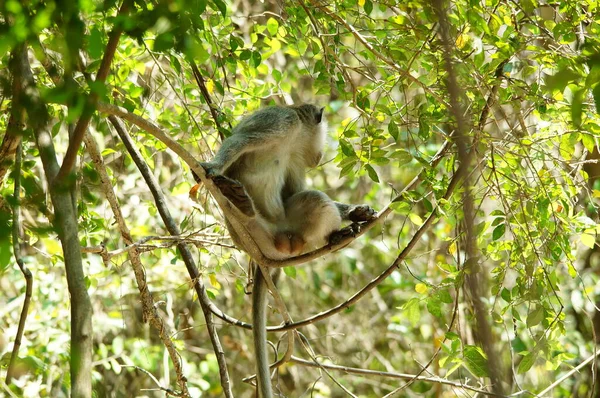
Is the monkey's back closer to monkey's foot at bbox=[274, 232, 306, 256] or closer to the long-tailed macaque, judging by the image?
the long-tailed macaque

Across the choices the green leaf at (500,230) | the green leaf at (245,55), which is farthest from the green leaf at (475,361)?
the green leaf at (245,55)

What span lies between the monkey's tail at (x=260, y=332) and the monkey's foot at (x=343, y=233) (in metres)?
0.55

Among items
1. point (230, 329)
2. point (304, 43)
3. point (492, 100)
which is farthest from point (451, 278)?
point (230, 329)

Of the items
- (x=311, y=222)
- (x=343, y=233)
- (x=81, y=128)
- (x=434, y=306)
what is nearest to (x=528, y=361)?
(x=434, y=306)

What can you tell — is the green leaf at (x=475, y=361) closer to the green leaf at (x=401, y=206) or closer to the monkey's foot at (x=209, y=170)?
the green leaf at (x=401, y=206)

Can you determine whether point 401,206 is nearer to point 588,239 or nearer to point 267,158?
point 588,239

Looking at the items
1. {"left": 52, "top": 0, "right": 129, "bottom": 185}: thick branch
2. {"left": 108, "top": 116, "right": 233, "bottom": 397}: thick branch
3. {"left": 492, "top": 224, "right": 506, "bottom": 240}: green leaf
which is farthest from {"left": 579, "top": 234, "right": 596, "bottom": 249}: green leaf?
{"left": 52, "top": 0, "right": 129, "bottom": 185}: thick branch

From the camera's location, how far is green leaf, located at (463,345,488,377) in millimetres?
4348

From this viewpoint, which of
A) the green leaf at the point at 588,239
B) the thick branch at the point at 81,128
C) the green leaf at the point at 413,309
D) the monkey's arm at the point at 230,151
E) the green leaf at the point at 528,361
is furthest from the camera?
the green leaf at the point at 413,309

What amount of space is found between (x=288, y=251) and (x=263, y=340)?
82cm

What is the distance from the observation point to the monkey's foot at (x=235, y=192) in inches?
174

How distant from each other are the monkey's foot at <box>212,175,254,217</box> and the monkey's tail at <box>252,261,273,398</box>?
2.25 feet

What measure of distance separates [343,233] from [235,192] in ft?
3.54

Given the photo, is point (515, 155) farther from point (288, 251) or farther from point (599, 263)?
point (599, 263)
